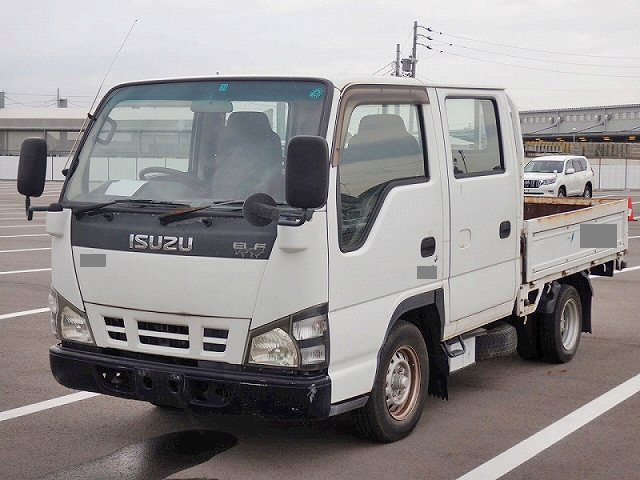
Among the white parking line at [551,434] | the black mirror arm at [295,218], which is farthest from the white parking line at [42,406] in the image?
the white parking line at [551,434]

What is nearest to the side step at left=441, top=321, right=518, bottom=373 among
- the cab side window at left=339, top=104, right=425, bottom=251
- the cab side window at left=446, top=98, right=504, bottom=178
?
the cab side window at left=446, top=98, right=504, bottom=178

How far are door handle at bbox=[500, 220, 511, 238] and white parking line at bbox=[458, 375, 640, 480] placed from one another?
51.5 inches

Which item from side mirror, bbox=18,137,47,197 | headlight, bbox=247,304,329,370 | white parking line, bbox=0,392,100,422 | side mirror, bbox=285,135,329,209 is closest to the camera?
side mirror, bbox=285,135,329,209

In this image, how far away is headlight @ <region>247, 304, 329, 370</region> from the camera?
4.84 m

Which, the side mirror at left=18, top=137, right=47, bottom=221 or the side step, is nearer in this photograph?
the side mirror at left=18, top=137, right=47, bottom=221

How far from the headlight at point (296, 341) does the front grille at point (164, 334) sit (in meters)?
0.39

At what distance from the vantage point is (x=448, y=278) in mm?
5992

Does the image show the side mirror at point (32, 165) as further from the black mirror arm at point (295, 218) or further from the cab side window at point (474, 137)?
the cab side window at point (474, 137)

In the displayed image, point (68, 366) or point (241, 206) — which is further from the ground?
point (241, 206)

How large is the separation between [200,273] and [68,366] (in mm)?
1079

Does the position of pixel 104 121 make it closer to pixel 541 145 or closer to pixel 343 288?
pixel 343 288

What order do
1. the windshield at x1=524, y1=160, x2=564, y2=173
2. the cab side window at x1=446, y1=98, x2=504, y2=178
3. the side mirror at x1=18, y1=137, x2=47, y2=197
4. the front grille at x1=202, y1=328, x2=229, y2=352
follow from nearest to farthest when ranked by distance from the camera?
1. the front grille at x1=202, y1=328, x2=229, y2=352
2. the side mirror at x1=18, y1=137, x2=47, y2=197
3. the cab side window at x1=446, y1=98, x2=504, y2=178
4. the windshield at x1=524, y1=160, x2=564, y2=173

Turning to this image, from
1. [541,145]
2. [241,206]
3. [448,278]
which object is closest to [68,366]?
[241,206]

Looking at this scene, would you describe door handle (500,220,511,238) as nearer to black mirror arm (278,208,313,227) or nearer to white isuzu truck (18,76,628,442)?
white isuzu truck (18,76,628,442)
